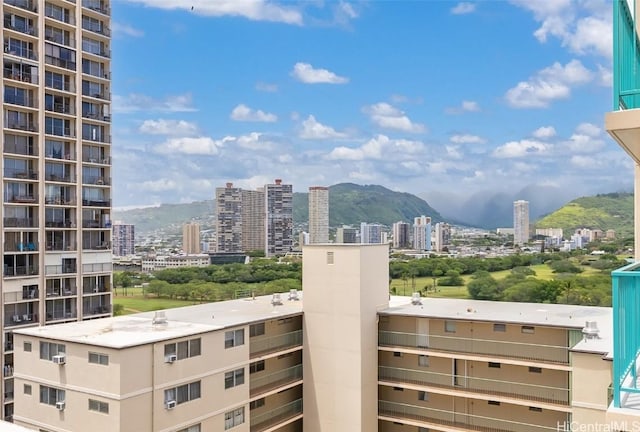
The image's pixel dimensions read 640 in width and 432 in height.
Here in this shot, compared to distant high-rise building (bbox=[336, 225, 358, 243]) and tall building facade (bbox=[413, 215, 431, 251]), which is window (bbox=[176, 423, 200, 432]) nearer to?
distant high-rise building (bbox=[336, 225, 358, 243])

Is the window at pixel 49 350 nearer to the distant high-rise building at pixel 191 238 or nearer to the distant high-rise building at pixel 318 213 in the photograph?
the distant high-rise building at pixel 318 213

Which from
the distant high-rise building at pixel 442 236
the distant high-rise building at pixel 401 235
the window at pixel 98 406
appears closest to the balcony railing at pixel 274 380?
the window at pixel 98 406

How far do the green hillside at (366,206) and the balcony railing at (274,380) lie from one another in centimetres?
2936

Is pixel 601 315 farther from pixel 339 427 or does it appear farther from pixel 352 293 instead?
pixel 339 427

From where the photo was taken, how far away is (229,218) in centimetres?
5212

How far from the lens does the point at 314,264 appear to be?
61.4ft

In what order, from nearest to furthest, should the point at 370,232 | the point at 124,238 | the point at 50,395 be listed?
the point at 50,395, the point at 370,232, the point at 124,238

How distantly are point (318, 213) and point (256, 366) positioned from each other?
33.3m

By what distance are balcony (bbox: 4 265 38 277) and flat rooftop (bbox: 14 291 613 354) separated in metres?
7.36

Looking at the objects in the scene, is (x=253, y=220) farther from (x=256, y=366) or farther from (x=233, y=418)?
(x=233, y=418)

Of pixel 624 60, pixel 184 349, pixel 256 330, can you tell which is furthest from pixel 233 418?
pixel 624 60

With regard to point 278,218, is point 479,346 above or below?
below

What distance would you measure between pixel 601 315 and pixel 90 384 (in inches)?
555

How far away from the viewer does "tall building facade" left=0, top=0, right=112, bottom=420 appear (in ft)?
74.9
